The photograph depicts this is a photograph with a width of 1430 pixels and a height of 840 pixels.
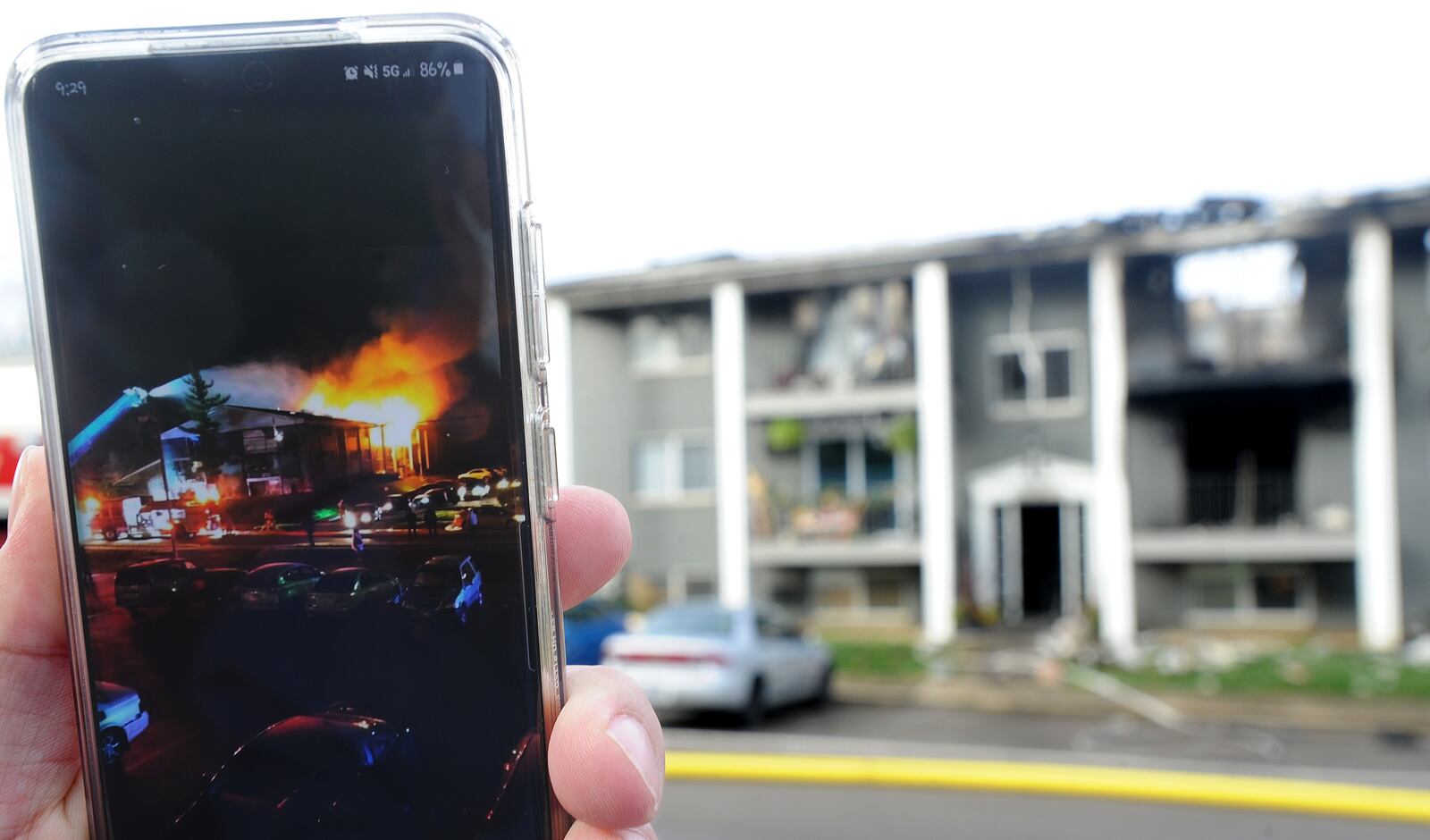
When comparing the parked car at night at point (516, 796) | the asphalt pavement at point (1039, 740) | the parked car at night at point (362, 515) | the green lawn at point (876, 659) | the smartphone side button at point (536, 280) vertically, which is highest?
the smartphone side button at point (536, 280)

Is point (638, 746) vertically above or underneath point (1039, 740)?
above

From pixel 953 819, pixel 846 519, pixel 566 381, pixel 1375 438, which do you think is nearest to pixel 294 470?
pixel 953 819

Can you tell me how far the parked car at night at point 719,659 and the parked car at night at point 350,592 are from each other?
10332mm

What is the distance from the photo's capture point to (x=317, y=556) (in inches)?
68.7

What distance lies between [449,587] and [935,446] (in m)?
19.0

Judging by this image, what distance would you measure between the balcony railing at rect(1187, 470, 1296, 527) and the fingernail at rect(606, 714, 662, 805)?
19406mm

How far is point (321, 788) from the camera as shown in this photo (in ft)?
5.73

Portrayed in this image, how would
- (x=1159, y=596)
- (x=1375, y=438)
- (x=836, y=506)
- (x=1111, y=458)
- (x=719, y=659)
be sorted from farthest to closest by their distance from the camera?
(x=836, y=506), (x=1159, y=596), (x=1111, y=458), (x=1375, y=438), (x=719, y=659)

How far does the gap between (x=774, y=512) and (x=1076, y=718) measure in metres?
9.40

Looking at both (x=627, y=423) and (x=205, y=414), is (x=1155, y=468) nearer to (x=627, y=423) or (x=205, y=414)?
(x=627, y=423)

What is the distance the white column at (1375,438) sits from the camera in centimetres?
1786

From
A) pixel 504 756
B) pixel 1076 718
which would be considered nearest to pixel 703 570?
pixel 1076 718

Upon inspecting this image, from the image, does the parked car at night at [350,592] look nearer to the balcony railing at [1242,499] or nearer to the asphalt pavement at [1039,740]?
the asphalt pavement at [1039,740]

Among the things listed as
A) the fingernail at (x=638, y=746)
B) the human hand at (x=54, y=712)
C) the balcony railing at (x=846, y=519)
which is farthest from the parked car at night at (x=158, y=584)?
the balcony railing at (x=846, y=519)
